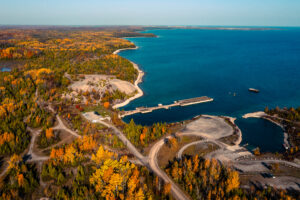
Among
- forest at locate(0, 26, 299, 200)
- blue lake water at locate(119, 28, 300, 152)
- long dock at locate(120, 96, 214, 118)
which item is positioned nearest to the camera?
forest at locate(0, 26, 299, 200)

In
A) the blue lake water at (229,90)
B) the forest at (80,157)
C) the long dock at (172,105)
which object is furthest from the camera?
the long dock at (172,105)

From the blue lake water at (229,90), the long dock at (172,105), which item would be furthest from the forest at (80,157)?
the blue lake water at (229,90)

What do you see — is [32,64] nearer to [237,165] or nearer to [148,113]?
[148,113]

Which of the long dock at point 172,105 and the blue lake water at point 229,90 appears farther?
the long dock at point 172,105

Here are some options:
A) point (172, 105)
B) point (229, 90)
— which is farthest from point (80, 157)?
point (229, 90)

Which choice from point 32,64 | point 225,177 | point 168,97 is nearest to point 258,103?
point 168,97

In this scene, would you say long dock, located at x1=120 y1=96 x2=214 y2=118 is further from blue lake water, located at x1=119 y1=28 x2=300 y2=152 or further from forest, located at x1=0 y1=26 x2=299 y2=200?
forest, located at x1=0 y1=26 x2=299 y2=200

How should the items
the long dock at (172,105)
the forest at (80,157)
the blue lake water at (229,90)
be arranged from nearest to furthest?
the forest at (80,157), the blue lake water at (229,90), the long dock at (172,105)

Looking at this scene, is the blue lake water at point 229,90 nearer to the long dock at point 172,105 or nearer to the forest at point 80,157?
the long dock at point 172,105

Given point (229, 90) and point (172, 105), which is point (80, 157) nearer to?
point (172, 105)

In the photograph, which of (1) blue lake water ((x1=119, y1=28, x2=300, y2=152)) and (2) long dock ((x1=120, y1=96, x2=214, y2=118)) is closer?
(1) blue lake water ((x1=119, y1=28, x2=300, y2=152))

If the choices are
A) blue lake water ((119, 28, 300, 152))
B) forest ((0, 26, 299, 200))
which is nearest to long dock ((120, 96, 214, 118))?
blue lake water ((119, 28, 300, 152))
